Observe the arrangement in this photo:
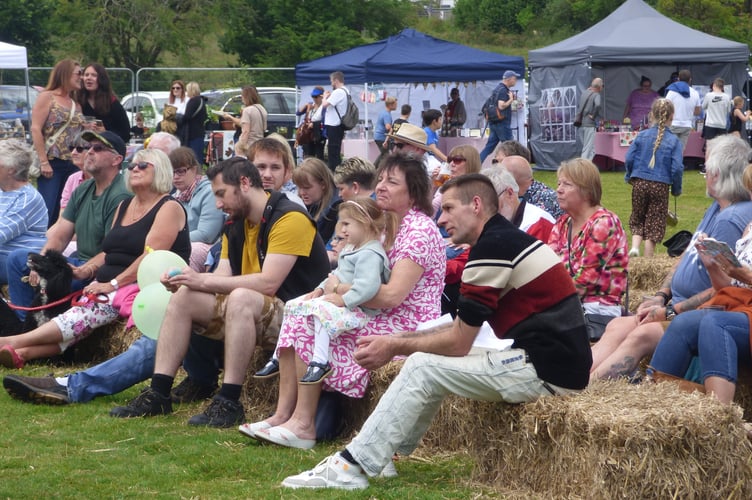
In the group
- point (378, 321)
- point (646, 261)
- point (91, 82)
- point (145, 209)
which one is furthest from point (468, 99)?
point (378, 321)

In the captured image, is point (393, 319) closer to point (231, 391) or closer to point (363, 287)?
point (363, 287)

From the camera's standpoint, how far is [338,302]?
499 cm

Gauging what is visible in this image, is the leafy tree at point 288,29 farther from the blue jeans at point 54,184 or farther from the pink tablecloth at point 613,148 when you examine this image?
the blue jeans at point 54,184

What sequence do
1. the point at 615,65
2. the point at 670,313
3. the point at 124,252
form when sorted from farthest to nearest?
1. the point at 615,65
2. the point at 124,252
3. the point at 670,313

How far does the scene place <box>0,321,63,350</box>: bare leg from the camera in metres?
6.77

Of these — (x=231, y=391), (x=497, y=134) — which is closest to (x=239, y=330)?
(x=231, y=391)

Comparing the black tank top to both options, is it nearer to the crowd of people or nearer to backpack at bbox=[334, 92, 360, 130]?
the crowd of people

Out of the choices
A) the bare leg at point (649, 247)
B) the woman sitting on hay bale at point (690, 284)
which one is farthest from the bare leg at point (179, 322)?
the bare leg at point (649, 247)

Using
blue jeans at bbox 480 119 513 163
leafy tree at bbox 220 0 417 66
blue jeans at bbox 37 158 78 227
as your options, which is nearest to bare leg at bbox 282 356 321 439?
blue jeans at bbox 37 158 78 227

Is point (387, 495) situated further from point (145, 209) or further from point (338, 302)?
point (145, 209)

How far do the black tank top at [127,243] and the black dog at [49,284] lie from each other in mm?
294

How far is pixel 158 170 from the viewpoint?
6.57 metres

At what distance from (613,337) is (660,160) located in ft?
18.9

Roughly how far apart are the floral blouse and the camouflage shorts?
153cm
